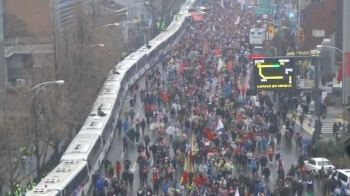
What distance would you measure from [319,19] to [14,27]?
71.9 feet

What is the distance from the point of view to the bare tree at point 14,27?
71.6 m

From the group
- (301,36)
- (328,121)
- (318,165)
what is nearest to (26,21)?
(301,36)

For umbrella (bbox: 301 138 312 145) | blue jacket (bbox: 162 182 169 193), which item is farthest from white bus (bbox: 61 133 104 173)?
umbrella (bbox: 301 138 312 145)

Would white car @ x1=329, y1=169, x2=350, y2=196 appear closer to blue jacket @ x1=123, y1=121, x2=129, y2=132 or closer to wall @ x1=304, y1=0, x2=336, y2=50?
blue jacket @ x1=123, y1=121, x2=129, y2=132

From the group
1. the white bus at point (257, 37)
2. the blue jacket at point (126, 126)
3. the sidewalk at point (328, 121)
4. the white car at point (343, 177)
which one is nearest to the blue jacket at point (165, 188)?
the white car at point (343, 177)

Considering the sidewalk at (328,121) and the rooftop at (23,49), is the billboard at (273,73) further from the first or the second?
the rooftop at (23,49)

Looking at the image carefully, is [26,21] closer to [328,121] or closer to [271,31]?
[271,31]

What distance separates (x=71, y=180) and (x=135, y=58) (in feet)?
122

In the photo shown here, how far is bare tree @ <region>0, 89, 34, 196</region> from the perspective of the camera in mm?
27419

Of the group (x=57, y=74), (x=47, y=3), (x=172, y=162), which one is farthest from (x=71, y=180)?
(x=47, y=3)

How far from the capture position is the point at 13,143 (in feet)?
96.0

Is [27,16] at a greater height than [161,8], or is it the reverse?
[27,16]

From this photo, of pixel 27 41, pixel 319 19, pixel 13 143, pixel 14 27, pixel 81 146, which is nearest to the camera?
pixel 13 143

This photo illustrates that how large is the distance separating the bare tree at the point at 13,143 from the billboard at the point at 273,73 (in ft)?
27.3
